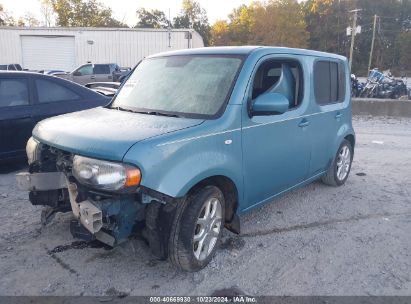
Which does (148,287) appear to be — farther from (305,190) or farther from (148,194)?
(305,190)

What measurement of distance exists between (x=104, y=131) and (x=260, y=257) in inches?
70.7

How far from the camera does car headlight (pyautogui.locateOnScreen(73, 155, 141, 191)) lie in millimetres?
2527

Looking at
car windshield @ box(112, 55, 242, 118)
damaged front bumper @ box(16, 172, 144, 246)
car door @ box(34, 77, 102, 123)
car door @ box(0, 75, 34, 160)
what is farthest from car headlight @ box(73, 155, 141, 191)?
car door @ box(34, 77, 102, 123)

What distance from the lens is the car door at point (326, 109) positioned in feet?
14.3

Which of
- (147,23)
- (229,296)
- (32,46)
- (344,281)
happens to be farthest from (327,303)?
(147,23)

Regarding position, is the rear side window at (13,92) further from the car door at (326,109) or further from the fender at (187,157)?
the car door at (326,109)

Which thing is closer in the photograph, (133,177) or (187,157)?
(133,177)

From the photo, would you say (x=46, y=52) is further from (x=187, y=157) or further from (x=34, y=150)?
(x=187, y=157)

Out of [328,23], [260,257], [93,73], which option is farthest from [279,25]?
[260,257]

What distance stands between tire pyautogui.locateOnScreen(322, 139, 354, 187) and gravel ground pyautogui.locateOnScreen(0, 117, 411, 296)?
42 centimetres

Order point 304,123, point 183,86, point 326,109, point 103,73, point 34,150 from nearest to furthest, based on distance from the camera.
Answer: point 34,150
point 183,86
point 304,123
point 326,109
point 103,73

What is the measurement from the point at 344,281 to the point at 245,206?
1047mm

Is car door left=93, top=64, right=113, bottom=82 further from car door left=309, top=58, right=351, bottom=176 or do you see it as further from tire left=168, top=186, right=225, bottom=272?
tire left=168, top=186, right=225, bottom=272

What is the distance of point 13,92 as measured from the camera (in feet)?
18.1
